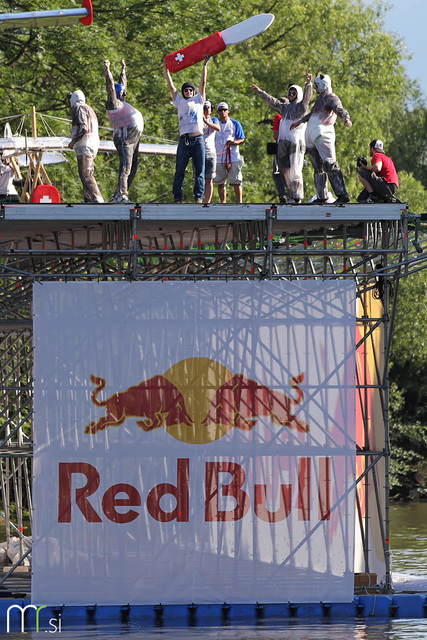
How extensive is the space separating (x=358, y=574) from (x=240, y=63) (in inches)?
906

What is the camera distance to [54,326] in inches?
686

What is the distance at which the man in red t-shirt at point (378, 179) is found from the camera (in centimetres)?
1858

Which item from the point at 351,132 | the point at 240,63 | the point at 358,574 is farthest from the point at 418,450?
the point at 358,574

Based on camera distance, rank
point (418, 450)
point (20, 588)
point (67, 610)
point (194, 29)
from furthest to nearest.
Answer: point (418, 450) < point (194, 29) < point (20, 588) < point (67, 610)

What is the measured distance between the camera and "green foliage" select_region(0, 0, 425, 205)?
1330 inches

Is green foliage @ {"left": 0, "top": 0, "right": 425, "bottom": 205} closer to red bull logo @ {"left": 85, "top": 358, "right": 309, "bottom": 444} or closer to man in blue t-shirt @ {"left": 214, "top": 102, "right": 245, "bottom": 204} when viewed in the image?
man in blue t-shirt @ {"left": 214, "top": 102, "right": 245, "bottom": 204}

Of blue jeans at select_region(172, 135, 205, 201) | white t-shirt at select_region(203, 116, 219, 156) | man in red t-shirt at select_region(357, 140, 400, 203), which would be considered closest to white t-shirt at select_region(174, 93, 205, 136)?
blue jeans at select_region(172, 135, 205, 201)

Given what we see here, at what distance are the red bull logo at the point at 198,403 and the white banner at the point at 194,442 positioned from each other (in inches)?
0.5

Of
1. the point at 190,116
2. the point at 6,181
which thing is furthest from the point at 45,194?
the point at 190,116

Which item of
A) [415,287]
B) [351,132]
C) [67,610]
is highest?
[351,132]

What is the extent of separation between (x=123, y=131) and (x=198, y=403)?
418 centimetres

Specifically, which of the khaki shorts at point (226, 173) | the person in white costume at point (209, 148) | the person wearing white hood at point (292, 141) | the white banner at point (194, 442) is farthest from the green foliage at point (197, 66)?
the white banner at point (194, 442)

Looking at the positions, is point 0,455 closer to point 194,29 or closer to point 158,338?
point 158,338

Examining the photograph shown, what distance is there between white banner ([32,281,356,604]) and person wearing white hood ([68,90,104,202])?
78.5 inches
